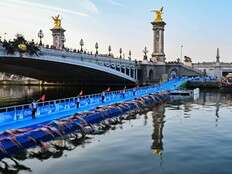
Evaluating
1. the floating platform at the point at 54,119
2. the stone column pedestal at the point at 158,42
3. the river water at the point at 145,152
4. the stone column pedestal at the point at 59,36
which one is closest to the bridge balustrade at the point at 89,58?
the stone column pedestal at the point at 158,42

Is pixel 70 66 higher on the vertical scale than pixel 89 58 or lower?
lower

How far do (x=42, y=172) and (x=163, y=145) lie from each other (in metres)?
12.0

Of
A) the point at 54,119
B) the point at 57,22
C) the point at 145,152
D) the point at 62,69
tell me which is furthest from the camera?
the point at 57,22

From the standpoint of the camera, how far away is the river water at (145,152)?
27.6 meters

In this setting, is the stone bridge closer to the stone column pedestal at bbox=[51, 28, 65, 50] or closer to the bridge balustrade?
the bridge balustrade

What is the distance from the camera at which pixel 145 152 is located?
1275 inches

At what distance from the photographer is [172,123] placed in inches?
1918

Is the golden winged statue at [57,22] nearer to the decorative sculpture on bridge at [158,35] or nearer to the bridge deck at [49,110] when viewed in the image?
the decorative sculpture on bridge at [158,35]

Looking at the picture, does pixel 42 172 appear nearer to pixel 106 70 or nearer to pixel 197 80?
pixel 106 70

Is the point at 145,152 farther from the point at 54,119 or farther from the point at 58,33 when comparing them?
the point at 58,33

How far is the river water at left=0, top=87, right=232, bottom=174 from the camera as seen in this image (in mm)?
27625

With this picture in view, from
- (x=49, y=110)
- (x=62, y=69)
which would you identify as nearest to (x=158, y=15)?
(x=62, y=69)

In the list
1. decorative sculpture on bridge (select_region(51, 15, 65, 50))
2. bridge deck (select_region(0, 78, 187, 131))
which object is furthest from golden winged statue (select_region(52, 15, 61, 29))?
bridge deck (select_region(0, 78, 187, 131))

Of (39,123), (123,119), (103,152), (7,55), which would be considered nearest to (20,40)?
(7,55)
